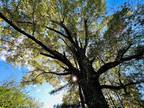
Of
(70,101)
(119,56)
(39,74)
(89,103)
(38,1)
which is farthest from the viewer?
(70,101)

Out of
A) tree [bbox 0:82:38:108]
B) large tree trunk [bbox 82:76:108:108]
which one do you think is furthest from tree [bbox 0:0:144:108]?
tree [bbox 0:82:38:108]

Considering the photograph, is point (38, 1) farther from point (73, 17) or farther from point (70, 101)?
point (70, 101)

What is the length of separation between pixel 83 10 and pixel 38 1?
→ 3491 millimetres

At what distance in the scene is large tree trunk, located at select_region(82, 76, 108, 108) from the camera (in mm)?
11776

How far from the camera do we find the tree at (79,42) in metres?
13.5

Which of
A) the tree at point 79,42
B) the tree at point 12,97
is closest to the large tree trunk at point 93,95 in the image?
the tree at point 79,42

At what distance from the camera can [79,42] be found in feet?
55.7

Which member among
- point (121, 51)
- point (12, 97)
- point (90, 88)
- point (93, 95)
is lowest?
point (93, 95)

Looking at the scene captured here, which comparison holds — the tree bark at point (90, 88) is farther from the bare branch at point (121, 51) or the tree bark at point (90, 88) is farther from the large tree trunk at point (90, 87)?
the bare branch at point (121, 51)

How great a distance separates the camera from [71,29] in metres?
16.9

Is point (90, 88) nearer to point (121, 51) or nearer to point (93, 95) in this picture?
point (93, 95)

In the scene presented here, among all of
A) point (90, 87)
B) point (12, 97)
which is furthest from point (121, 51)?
point (12, 97)

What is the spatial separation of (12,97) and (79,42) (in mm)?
15644

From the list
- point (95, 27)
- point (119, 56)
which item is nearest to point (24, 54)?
point (95, 27)
